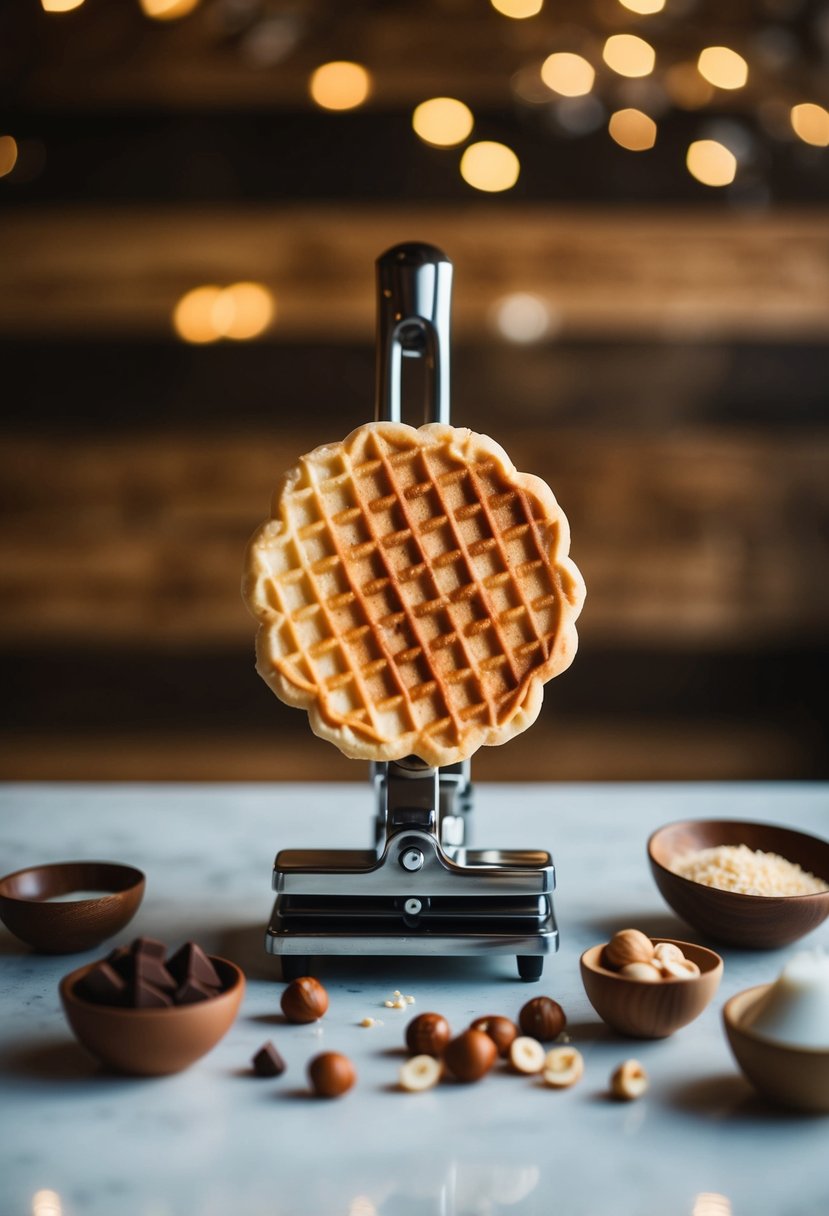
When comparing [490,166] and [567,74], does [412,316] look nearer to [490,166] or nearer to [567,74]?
[490,166]

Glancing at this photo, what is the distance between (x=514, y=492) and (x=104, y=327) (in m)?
2.09

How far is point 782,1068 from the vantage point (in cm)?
97

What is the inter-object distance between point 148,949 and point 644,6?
9.44 ft

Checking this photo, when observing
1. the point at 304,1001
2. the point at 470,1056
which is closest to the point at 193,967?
the point at 304,1001

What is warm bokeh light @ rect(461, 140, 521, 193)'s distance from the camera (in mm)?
3049

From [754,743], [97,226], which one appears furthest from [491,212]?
[754,743]

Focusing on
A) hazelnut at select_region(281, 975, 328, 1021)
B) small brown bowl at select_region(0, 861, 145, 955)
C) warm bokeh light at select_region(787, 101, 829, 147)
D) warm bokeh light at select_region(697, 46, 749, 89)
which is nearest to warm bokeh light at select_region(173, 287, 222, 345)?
warm bokeh light at select_region(697, 46, 749, 89)

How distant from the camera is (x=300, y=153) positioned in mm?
3045

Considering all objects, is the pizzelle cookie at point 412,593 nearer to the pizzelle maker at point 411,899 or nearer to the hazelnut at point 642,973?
the pizzelle maker at point 411,899

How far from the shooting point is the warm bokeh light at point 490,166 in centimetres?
305

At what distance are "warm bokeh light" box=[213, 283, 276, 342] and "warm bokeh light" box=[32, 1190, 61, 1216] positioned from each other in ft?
8.14

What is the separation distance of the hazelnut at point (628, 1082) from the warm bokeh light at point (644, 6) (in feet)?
9.35

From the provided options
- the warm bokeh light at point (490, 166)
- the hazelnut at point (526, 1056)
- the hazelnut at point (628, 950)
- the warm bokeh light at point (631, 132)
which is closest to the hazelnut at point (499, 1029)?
the hazelnut at point (526, 1056)

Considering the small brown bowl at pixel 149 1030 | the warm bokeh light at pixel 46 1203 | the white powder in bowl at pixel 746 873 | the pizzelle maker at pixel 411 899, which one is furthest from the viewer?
the white powder in bowl at pixel 746 873
